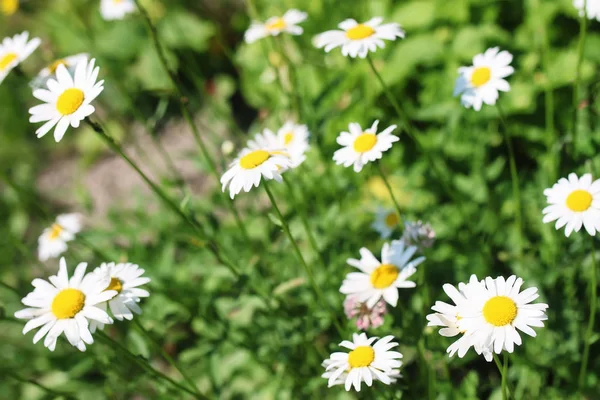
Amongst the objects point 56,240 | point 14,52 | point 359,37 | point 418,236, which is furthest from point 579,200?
point 56,240

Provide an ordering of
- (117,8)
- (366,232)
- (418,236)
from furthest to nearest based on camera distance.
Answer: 1. (117,8)
2. (366,232)
3. (418,236)

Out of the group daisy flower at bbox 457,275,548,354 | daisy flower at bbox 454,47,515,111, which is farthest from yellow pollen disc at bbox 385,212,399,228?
daisy flower at bbox 457,275,548,354

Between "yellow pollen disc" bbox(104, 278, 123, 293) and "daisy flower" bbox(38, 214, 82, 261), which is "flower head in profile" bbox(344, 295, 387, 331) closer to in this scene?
"yellow pollen disc" bbox(104, 278, 123, 293)

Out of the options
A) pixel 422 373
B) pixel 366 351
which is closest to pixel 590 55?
pixel 422 373

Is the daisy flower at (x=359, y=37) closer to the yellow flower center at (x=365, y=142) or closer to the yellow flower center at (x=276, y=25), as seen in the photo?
the yellow flower center at (x=365, y=142)

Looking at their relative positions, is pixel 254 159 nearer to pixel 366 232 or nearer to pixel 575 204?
pixel 575 204

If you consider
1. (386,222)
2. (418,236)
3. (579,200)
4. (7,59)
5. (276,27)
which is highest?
(276,27)

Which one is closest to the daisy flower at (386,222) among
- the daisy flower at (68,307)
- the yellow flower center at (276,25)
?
the yellow flower center at (276,25)
